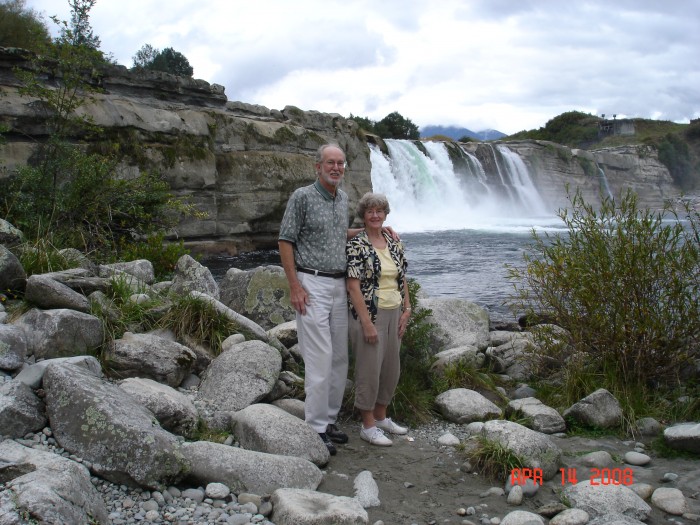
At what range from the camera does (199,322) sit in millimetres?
5812

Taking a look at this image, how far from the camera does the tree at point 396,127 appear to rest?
41812mm

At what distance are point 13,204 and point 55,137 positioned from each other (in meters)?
1.11

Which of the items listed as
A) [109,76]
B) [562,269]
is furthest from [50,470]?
[109,76]

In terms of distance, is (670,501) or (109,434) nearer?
(109,434)

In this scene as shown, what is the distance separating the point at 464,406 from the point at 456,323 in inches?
106

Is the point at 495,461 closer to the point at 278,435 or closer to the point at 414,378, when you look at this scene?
the point at 278,435

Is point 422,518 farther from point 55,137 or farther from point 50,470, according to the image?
point 55,137

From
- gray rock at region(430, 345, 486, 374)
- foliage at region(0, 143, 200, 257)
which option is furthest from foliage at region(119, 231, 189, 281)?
gray rock at region(430, 345, 486, 374)

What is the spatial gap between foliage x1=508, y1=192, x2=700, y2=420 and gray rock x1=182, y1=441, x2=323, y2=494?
2.98m

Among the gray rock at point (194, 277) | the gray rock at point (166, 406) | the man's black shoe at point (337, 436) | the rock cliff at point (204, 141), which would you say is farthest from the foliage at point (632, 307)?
the rock cliff at point (204, 141)

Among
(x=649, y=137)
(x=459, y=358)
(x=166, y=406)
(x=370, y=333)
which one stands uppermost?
(x=649, y=137)

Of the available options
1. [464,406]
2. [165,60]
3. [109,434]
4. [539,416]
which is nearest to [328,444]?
[464,406]

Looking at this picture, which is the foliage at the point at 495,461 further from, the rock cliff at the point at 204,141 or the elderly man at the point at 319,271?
the rock cliff at the point at 204,141

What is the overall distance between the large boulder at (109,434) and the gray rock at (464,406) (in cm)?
260
